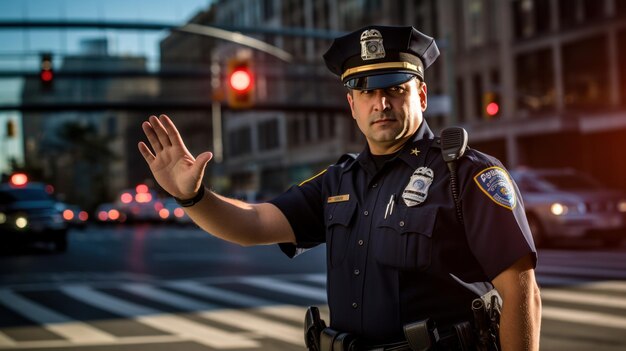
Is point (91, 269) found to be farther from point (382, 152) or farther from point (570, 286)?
point (382, 152)

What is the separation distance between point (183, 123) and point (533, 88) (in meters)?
63.0

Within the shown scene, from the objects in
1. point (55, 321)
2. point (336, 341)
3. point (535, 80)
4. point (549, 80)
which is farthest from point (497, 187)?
point (535, 80)

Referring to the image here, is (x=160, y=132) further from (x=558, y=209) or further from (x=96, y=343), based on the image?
(x=558, y=209)

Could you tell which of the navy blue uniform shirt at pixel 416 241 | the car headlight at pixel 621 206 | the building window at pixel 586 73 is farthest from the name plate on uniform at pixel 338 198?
the building window at pixel 586 73

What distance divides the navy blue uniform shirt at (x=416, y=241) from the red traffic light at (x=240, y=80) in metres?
20.5

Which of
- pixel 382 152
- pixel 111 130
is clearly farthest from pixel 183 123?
pixel 382 152

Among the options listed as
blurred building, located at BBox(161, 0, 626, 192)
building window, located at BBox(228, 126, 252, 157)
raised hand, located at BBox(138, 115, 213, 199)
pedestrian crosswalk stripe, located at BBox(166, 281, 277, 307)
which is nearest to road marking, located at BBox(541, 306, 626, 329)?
pedestrian crosswalk stripe, located at BBox(166, 281, 277, 307)

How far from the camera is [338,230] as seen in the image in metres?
3.42

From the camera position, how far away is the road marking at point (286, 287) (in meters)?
13.0

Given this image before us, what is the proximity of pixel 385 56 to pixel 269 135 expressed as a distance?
72.4 meters

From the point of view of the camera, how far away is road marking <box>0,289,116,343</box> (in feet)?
31.6

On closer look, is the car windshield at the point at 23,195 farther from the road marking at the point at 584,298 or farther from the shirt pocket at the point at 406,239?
the shirt pocket at the point at 406,239

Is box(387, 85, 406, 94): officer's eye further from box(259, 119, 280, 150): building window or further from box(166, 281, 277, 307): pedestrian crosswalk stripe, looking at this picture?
box(259, 119, 280, 150): building window

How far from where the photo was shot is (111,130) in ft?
453
